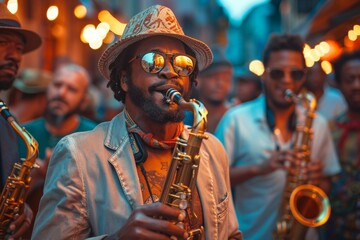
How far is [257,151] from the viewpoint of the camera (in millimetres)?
6152

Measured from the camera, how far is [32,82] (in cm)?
742

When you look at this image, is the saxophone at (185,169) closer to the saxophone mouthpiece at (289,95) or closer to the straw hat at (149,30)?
the straw hat at (149,30)

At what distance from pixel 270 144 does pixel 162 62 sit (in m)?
2.74

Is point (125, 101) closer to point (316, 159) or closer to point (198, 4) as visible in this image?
point (316, 159)

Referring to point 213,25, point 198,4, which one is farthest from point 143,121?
point 213,25

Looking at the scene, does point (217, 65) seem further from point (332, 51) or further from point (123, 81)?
point (123, 81)

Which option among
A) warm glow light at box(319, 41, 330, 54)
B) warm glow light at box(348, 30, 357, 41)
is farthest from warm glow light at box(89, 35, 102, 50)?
warm glow light at box(348, 30, 357, 41)

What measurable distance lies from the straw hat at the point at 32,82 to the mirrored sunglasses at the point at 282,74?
275 cm

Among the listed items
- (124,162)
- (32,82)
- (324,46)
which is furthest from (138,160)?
(324,46)

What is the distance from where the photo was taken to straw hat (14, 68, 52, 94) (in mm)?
7316

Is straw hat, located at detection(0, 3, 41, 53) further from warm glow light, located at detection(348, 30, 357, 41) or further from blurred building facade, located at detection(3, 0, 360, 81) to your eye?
warm glow light, located at detection(348, 30, 357, 41)

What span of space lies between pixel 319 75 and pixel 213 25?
2099 inches

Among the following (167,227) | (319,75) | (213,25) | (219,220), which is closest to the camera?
(167,227)

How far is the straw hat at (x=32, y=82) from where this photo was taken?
7.32 m
